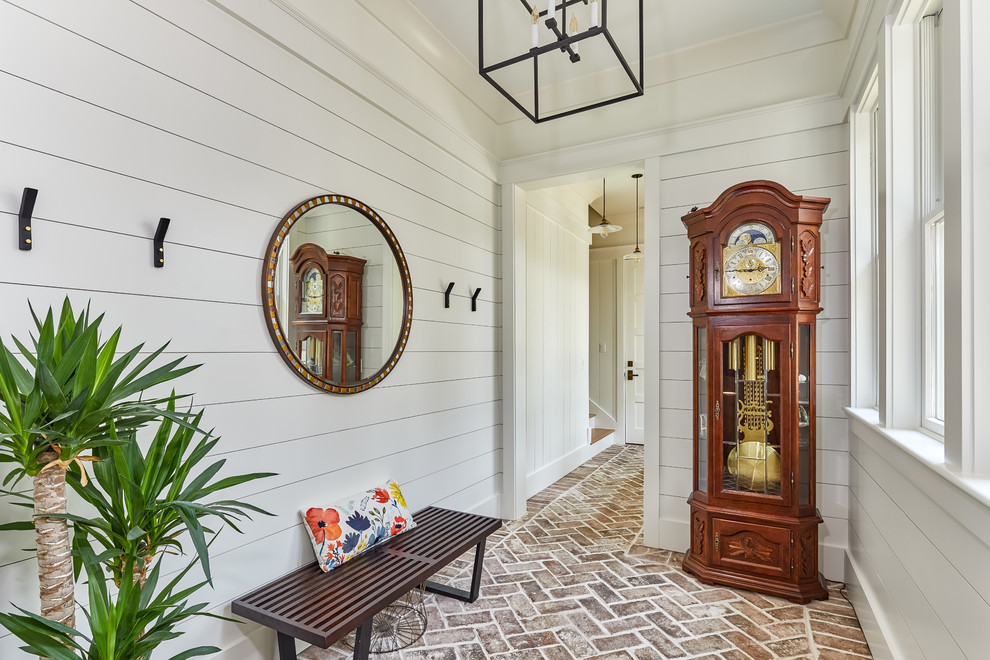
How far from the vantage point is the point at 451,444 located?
3252 mm

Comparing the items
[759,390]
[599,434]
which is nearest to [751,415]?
[759,390]

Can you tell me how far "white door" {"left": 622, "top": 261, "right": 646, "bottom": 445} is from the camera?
654 centimetres

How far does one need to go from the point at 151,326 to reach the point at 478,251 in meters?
2.25

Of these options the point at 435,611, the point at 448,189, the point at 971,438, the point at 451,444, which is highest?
the point at 448,189

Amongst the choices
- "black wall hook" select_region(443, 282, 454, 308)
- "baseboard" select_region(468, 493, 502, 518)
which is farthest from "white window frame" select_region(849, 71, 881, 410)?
"baseboard" select_region(468, 493, 502, 518)

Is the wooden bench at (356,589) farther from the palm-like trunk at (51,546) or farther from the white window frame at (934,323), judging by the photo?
the white window frame at (934,323)

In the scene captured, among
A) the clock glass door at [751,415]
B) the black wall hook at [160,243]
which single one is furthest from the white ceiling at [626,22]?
the black wall hook at [160,243]

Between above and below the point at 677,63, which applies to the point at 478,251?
below

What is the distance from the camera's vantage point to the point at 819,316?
2852mm

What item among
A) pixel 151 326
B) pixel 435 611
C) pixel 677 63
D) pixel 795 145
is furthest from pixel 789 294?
pixel 151 326

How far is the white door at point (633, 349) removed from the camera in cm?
654

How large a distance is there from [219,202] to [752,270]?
2.56 m

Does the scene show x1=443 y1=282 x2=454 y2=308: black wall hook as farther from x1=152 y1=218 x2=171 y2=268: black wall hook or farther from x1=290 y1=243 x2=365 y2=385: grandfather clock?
x1=152 y1=218 x2=171 y2=268: black wall hook

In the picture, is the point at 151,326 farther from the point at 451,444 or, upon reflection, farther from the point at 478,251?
the point at 478,251
